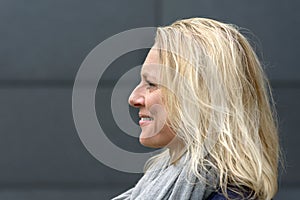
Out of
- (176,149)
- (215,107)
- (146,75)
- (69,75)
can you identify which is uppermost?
(69,75)

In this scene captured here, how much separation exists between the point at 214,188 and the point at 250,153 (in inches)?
6.4

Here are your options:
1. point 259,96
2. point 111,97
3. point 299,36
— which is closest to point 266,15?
point 299,36

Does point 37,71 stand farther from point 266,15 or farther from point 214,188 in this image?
point 214,188

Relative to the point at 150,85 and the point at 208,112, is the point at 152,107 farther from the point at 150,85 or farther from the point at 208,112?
the point at 208,112

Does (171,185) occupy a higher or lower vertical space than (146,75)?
lower

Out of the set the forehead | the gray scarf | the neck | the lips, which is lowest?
the gray scarf

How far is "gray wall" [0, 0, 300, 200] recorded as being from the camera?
5.04 m

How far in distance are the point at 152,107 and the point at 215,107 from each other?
0.21 m

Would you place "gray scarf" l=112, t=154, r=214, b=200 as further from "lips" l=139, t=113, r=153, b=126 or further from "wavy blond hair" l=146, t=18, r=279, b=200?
"lips" l=139, t=113, r=153, b=126

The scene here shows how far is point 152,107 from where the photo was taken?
2.42 metres

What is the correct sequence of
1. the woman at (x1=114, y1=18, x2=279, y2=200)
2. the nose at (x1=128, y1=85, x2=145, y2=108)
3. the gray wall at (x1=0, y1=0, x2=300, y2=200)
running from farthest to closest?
the gray wall at (x1=0, y1=0, x2=300, y2=200)
the nose at (x1=128, y1=85, x2=145, y2=108)
the woman at (x1=114, y1=18, x2=279, y2=200)

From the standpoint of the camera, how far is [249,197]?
7.59ft

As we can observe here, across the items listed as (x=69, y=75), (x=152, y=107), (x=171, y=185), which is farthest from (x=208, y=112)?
(x=69, y=75)

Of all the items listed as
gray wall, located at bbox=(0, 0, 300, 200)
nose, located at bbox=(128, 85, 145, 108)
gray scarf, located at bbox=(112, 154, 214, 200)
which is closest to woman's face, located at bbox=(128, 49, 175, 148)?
nose, located at bbox=(128, 85, 145, 108)
